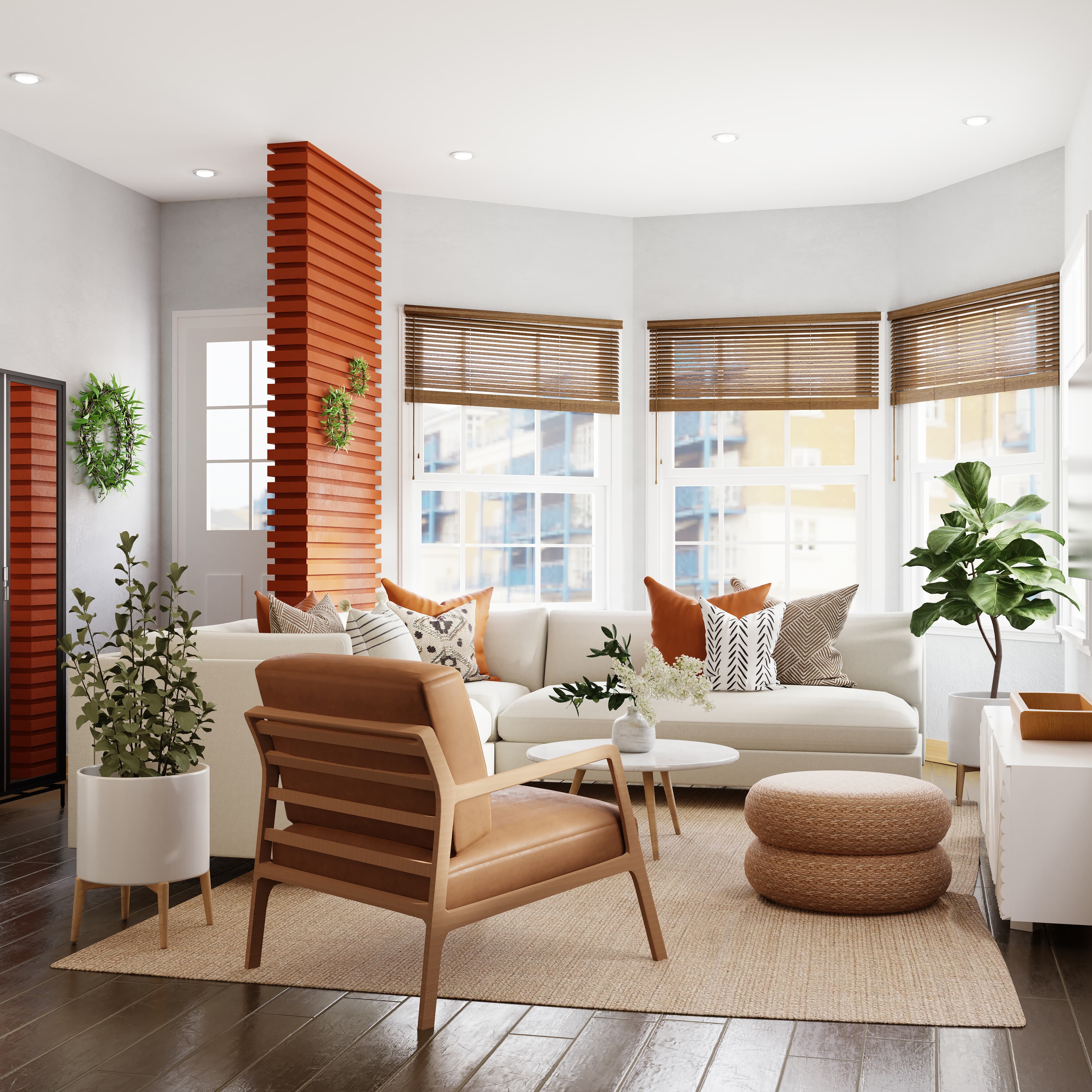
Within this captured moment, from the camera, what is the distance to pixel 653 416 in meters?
6.78

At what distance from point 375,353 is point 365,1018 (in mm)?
4235

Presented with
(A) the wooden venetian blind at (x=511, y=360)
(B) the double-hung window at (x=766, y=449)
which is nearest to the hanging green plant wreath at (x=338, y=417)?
(A) the wooden venetian blind at (x=511, y=360)

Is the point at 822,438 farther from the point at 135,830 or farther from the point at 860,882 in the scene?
the point at 135,830

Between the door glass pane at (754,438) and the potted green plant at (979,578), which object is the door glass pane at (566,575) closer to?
the door glass pane at (754,438)

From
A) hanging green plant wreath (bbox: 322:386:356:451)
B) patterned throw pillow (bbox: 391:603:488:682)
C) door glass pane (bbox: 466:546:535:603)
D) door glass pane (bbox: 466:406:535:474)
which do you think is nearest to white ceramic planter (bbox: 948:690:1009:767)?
patterned throw pillow (bbox: 391:603:488:682)

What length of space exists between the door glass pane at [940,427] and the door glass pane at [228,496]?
3.85 metres

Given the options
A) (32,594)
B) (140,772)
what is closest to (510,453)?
(32,594)

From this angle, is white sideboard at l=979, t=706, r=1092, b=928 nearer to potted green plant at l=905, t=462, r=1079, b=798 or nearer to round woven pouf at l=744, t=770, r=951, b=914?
round woven pouf at l=744, t=770, r=951, b=914

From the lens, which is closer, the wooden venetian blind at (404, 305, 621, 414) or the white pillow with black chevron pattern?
A: the white pillow with black chevron pattern

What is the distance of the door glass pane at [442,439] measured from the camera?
652cm

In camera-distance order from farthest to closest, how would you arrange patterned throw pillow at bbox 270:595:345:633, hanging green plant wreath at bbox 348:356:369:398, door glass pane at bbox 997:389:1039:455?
hanging green plant wreath at bbox 348:356:369:398
door glass pane at bbox 997:389:1039:455
patterned throw pillow at bbox 270:595:345:633

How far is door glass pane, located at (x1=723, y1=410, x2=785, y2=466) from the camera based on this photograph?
21.9 ft

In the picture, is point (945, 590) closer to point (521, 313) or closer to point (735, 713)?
point (735, 713)

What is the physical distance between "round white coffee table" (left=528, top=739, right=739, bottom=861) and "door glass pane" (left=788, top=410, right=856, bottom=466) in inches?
110
